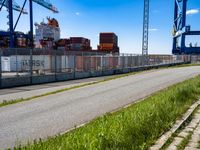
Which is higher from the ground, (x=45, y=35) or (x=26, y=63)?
(x=45, y=35)

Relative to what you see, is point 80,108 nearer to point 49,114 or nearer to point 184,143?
point 49,114

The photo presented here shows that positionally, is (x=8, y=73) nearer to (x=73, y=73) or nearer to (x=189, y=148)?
(x=73, y=73)

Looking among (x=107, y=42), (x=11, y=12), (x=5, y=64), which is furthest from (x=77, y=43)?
(x=5, y=64)

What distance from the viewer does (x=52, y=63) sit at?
2445 centimetres

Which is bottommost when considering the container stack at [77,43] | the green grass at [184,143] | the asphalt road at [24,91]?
the asphalt road at [24,91]

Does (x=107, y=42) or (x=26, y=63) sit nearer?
(x=26, y=63)

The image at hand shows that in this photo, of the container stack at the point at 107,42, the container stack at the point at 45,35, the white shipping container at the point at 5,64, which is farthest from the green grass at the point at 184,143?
the container stack at the point at 107,42

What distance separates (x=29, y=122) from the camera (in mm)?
8383

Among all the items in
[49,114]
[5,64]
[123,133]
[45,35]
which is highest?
[45,35]

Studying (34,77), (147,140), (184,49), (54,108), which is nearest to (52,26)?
(184,49)

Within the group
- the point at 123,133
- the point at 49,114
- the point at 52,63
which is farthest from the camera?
the point at 52,63

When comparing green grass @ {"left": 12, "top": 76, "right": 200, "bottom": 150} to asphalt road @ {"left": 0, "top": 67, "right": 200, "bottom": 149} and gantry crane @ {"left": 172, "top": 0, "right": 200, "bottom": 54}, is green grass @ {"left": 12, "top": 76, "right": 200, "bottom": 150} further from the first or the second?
gantry crane @ {"left": 172, "top": 0, "right": 200, "bottom": 54}

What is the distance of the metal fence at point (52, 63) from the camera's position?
20.8 metres

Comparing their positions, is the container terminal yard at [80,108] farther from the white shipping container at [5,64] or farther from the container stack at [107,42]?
the container stack at [107,42]
